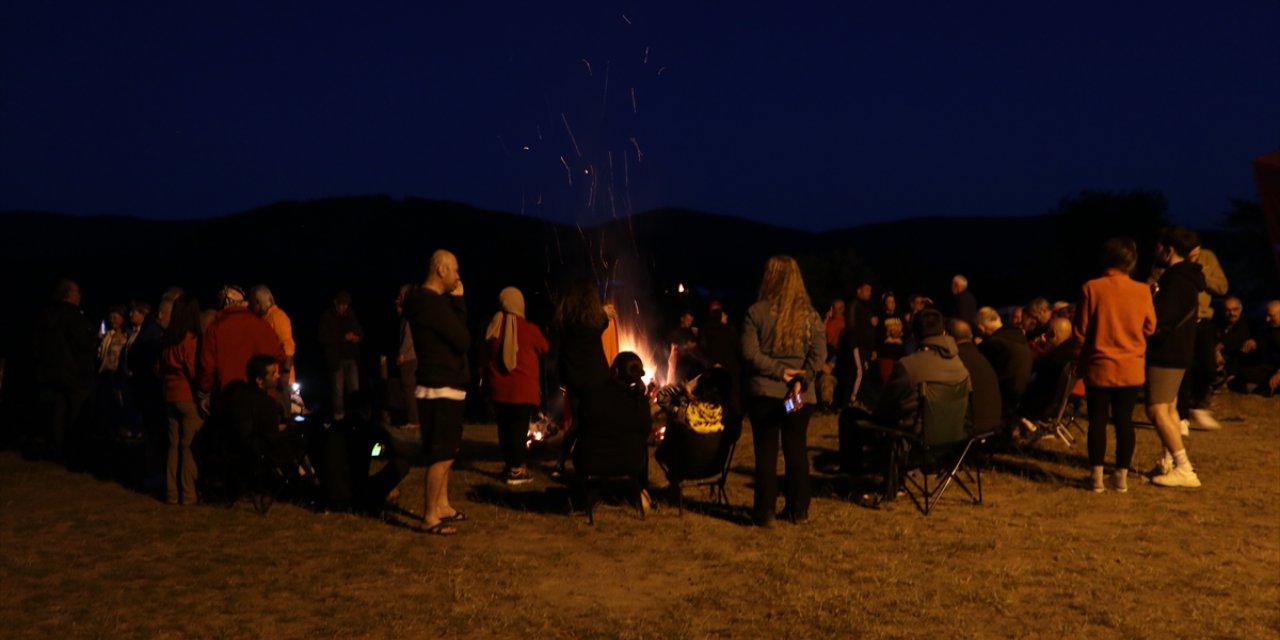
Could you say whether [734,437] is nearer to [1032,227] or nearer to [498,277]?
[498,277]

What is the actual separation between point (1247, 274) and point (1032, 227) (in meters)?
72.3

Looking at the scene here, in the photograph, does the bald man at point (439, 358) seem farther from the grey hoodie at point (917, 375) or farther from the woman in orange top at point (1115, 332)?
the woman in orange top at point (1115, 332)

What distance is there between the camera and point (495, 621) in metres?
5.98

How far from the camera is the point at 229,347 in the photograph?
28.6 ft

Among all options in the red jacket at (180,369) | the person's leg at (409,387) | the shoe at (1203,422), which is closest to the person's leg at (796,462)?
the red jacket at (180,369)

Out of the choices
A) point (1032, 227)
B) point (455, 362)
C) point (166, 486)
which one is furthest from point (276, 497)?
point (1032, 227)

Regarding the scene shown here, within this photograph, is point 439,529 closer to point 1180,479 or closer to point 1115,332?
point 1115,332

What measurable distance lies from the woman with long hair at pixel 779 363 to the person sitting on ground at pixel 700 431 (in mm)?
338

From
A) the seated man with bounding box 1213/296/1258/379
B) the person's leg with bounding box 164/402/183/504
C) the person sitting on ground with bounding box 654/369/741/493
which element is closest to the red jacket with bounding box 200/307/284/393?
the person's leg with bounding box 164/402/183/504

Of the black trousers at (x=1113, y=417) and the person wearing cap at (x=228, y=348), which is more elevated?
the person wearing cap at (x=228, y=348)

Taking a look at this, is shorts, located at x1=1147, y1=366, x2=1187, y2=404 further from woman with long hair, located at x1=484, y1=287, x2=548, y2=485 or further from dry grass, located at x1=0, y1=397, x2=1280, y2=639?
woman with long hair, located at x1=484, y1=287, x2=548, y2=485

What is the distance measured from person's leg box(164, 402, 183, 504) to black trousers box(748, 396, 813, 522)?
4305mm

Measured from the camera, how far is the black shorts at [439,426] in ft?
25.2

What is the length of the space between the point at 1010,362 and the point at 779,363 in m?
3.27
